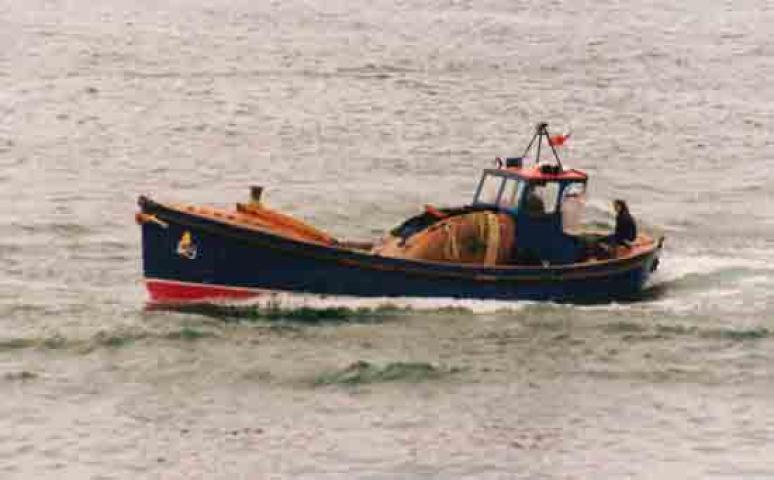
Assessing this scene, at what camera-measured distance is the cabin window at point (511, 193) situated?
3888 cm

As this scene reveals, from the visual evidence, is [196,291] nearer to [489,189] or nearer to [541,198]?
[489,189]

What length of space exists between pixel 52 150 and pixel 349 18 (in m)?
36.5

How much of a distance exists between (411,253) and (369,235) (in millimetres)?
9180

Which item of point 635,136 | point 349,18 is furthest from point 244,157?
point 349,18

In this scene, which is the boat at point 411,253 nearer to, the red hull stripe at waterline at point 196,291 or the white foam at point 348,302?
the red hull stripe at waterline at point 196,291

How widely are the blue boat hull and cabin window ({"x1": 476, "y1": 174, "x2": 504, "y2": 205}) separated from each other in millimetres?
2362

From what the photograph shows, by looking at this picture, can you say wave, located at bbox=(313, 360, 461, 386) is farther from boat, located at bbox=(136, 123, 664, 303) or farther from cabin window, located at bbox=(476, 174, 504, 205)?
cabin window, located at bbox=(476, 174, 504, 205)

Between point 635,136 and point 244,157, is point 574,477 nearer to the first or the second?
point 244,157

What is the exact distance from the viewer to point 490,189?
129ft

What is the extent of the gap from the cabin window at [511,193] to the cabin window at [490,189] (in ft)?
0.56

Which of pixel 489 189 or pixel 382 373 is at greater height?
pixel 489 189

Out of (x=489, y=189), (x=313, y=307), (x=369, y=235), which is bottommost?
(x=313, y=307)

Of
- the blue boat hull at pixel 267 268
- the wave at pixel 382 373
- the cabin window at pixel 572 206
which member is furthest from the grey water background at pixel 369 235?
the cabin window at pixel 572 206

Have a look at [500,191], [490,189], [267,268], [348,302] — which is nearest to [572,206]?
[500,191]
